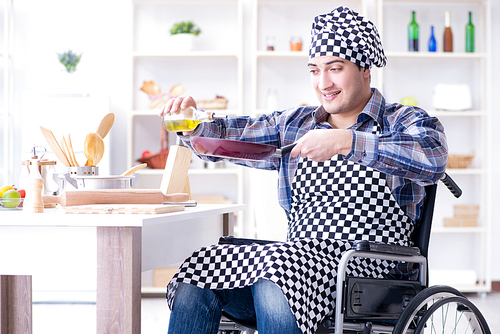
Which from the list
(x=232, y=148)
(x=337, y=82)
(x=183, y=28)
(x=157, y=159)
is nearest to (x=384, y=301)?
(x=232, y=148)

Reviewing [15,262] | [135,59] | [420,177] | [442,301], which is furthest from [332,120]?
[135,59]

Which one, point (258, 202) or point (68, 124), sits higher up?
point (68, 124)

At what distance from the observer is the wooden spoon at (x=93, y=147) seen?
4.95 feet

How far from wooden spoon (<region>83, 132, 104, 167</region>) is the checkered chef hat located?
0.68m

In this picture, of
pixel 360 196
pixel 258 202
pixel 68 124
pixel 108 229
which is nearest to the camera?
pixel 108 229

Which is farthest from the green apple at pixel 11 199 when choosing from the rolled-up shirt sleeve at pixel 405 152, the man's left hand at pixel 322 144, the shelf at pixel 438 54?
the shelf at pixel 438 54

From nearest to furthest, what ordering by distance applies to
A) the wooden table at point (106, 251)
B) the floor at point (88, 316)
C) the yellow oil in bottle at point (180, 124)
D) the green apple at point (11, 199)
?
the wooden table at point (106, 251) < the green apple at point (11, 199) < the yellow oil in bottle at point (180, 124) < the floor at point (88, 316)

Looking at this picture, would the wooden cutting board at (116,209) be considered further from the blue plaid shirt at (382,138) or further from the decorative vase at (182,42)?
the decorative vase at (182,42)

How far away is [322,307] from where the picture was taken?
1188 mm

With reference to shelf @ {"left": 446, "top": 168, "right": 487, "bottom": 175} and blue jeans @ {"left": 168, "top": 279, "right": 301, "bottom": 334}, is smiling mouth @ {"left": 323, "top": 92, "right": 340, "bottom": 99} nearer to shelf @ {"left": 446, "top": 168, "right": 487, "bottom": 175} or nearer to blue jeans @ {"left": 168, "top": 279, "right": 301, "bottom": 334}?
blue jeans @ {"left": 168, "top": 279, "right": 301, "bottom": 334}

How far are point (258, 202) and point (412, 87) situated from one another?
2337mm

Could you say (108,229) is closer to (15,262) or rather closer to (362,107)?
(15,262)

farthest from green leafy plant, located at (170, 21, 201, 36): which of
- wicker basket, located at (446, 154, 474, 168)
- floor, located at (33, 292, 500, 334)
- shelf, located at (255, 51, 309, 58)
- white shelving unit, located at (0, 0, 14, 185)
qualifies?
wicker basket, located at (446, 154, 474, 168)

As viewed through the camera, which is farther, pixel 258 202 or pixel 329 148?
pixel 258 202
